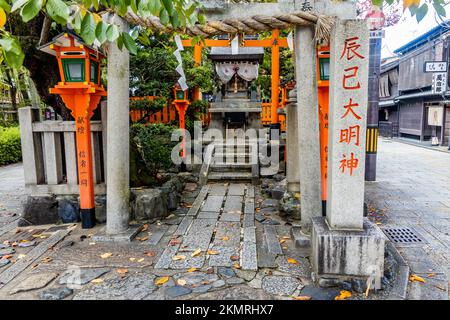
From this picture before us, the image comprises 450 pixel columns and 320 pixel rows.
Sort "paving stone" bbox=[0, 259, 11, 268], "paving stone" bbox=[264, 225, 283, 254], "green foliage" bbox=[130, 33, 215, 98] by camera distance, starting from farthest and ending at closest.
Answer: "green foliage" bbox=[130, 33, 215, 98], "paving stone" bbox=[264, 225, 283, 254], "paving stone" bbox=[0, 259, 11, 268]

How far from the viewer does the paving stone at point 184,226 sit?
17.9 ft

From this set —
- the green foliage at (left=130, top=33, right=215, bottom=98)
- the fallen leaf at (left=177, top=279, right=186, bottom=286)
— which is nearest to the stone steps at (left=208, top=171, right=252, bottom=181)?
the green foliage at (left=130, top=33, right=215, bottom=98)

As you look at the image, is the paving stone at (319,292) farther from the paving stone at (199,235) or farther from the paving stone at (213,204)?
the paving stone at (213,204)

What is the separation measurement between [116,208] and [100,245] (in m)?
0.61

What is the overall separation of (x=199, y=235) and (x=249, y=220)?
45.9 inches

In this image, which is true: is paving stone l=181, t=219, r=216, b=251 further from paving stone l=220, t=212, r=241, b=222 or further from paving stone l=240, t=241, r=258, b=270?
paving stone l=240, t=241, r=258, b=270

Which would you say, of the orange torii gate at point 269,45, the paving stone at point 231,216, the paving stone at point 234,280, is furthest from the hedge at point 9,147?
the paving stone at point 234,280

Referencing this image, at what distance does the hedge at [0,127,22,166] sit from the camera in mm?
14078

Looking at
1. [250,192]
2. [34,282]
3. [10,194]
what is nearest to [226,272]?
[34,282]

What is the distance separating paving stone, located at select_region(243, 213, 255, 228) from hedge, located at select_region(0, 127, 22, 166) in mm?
12913

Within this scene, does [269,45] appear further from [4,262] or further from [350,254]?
[4,262]

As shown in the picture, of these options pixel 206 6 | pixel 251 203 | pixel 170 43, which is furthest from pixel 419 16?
pixel 170 43

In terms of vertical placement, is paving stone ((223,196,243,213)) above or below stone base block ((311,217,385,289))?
below

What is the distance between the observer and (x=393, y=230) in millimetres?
5586
